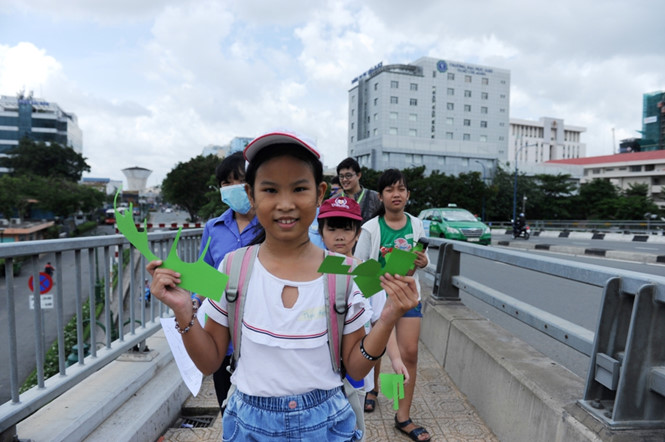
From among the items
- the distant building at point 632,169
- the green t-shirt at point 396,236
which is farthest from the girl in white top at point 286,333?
the distant building at point 632,169

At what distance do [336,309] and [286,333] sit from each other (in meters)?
0.17

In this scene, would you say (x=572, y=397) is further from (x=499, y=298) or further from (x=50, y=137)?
(x=50, y=137)

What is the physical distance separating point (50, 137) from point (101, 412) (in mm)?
94154

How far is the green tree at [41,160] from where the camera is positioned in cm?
5575

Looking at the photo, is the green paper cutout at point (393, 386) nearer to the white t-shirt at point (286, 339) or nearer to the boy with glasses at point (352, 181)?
the white t-shirt at point (286, 339)

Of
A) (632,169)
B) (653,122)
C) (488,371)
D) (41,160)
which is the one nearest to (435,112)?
(632,169)

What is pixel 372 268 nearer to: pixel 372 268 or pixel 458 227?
pixel 372 268

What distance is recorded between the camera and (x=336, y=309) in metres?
1.34

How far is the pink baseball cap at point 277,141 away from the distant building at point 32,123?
3414 inches

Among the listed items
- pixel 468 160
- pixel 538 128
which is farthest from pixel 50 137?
pixel 538 128

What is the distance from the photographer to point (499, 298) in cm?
323

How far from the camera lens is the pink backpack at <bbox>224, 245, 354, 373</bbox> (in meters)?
1.34

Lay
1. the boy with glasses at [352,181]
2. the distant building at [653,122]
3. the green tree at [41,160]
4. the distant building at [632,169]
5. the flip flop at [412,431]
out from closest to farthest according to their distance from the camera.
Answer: the flip flop at [412,431] < the boy with glasses at [352,181] < the green tree at [41,160] < the distant building at [632,169] < the distant building at [653,122]

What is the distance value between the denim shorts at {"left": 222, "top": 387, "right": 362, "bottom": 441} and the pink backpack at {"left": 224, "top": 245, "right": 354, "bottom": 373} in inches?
4.4
